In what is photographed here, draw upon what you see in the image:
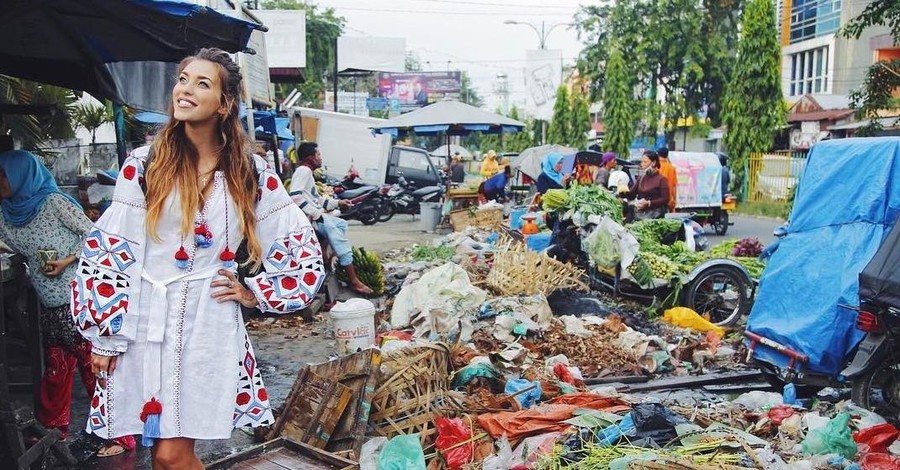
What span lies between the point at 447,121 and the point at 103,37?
43.6 ft

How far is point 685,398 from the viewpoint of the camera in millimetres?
6098

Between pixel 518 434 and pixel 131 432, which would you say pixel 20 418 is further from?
pixel 518 434

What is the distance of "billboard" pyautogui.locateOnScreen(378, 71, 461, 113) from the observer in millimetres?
59219

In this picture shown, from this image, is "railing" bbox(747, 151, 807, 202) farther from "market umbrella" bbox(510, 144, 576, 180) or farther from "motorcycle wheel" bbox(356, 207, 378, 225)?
"motorcycle wheel" bbox(356, 207, 378, 225)

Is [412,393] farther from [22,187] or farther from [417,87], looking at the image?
[417,87]

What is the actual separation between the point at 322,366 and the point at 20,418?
1.64m

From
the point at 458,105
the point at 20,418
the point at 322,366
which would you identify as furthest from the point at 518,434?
the point at 458,105

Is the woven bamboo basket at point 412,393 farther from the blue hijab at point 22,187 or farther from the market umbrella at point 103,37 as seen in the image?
the market umbrella at point 103,37

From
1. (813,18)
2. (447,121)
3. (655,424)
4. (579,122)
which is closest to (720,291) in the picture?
(655,424)

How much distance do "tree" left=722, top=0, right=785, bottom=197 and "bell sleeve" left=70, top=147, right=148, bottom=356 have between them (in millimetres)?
27550

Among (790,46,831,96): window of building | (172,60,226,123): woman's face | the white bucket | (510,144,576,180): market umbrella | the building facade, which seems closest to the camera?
(172,60,226,123): woman's face

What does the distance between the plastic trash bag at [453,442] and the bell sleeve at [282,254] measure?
1846 millimetres

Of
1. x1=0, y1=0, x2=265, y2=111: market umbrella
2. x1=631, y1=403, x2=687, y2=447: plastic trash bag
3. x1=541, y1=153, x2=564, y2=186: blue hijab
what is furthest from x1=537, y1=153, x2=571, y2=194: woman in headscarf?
x1=631, y1=403, x2=687, y2=447: plastic trash bag

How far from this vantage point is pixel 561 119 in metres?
45.6
